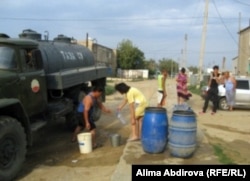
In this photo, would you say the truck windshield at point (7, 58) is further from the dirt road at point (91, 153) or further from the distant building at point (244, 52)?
the distant building at point (244, 52)

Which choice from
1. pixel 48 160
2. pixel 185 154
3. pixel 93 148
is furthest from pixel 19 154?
pixel 185 154

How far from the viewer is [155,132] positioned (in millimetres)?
8656

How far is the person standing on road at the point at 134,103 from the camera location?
9.89m

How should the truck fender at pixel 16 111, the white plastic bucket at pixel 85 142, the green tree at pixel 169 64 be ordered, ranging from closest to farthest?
1. the truck fender at pixel 16 111
2. the white plastic bucket at pixel 85 142
3. the green tree at pixel 169 64

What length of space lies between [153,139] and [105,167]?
1.10 meters

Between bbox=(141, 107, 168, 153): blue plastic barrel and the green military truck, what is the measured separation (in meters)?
2.31

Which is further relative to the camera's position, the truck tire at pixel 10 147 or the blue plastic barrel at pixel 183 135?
the blue plastic barrel at pixel 183 135

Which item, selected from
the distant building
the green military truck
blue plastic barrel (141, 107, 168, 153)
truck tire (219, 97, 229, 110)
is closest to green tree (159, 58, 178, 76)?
the distant building

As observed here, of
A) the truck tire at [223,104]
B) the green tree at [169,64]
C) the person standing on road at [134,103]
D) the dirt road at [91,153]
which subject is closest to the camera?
the dirt road at [91,153]

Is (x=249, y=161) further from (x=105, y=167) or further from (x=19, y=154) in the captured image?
(x=19, y=154)

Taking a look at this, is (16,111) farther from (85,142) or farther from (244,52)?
(244,52)

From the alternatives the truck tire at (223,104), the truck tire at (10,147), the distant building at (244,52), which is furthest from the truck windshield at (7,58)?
the distant building at (244,52)

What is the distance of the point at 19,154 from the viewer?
7.90 metres

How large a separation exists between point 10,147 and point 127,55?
76.3 metres
